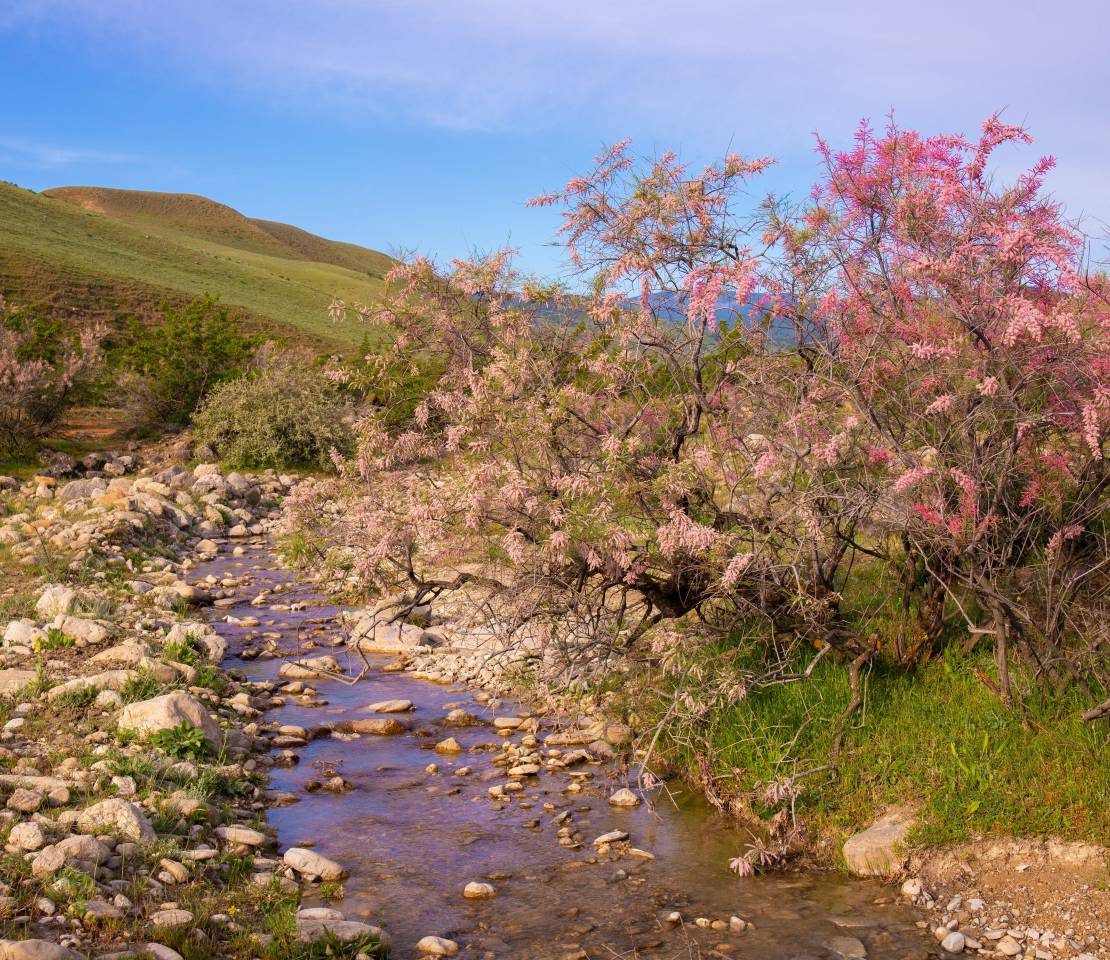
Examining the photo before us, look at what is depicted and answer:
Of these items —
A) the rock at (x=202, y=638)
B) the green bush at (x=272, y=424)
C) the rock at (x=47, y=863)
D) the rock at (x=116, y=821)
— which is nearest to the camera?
the rock at (x=47, y=863)

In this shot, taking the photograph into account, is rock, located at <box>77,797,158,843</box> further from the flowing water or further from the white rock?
the white rock

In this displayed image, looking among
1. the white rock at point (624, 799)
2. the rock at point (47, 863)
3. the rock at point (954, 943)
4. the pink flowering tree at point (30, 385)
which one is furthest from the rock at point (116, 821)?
the pink flowering tree at point (30, 385)

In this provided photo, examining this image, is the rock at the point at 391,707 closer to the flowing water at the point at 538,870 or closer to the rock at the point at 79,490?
the flowing water at the point at 538,870

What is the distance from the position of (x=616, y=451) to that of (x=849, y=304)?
1.84 m

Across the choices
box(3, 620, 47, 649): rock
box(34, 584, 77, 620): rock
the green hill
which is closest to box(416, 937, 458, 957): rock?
box(3, 620, 47, 649): rock

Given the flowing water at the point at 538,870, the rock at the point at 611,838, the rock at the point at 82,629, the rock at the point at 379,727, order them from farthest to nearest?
1. the rock at the point at 82,629
2. the rock at the point at 379,727
3. the rock at the point at 611,838
4. the flowing water at the point at 538,870

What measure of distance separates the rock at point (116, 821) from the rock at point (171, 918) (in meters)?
0.86

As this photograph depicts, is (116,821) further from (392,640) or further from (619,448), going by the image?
(392,640)

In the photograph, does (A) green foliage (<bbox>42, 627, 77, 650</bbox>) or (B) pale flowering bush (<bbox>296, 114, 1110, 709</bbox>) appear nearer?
(B) pale flowering bush (<bbox>296, 114, 1110, 709</bbox>)

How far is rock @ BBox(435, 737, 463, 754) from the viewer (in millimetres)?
8039

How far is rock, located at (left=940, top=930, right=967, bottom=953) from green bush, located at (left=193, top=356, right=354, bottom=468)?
20.3m

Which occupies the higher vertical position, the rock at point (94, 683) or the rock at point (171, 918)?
the rock at point (94, 683)

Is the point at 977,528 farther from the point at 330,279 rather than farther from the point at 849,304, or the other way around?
the point at 330,279

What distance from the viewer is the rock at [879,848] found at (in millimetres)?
5816
